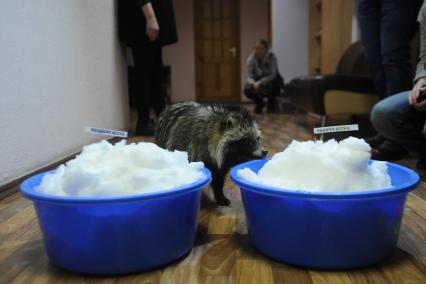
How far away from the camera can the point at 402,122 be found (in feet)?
6.68

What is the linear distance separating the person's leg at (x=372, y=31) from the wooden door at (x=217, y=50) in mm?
6853

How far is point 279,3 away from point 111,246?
242 inches

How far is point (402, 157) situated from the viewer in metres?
2.47

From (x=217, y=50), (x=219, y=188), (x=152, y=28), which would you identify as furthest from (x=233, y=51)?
(x=219, y=188)

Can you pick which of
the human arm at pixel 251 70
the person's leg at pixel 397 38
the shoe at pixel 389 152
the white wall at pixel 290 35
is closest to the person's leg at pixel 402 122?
the shoe at pixel 389 152

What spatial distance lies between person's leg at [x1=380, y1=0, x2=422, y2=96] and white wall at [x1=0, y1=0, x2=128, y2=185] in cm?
179

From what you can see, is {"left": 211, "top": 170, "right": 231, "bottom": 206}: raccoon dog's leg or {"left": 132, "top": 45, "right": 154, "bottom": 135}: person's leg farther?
{"left": 132, "top": 45, "right": 154, "bottom": 135}: person's leg

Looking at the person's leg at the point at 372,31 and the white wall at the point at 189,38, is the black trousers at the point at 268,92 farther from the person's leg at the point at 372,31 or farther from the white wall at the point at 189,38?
the person's leg at the point at 372,31

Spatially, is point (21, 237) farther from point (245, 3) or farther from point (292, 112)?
point (245, 3)

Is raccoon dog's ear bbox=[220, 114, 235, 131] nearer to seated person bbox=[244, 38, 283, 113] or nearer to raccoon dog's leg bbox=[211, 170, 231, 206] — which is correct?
raccoon dog's leg bbox=[211, 170, 231, 206]

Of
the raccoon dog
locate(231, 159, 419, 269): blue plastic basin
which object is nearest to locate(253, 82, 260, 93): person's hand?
the raccoon dog

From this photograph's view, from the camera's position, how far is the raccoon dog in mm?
1609

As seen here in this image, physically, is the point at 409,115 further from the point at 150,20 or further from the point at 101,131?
the point at 150,20

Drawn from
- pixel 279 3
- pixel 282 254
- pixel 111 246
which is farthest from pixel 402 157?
pixel 279 3
